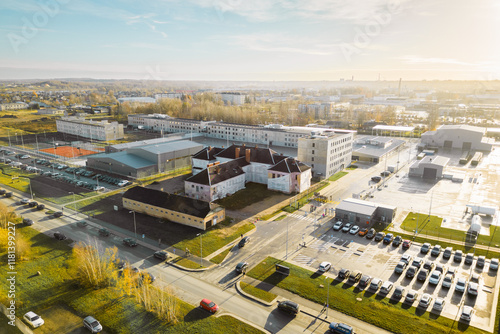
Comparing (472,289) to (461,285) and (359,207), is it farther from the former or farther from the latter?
(359,207)

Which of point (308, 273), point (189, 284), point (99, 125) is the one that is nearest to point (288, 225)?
point (308, 273)

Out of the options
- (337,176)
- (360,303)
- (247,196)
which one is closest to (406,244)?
(360,303)

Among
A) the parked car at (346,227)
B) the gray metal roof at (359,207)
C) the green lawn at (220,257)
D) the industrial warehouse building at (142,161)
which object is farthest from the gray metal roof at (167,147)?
the parked car at (346,227)

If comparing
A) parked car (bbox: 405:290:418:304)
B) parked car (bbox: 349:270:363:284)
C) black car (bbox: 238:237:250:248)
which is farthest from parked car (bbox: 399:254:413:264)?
black car (bbox: 238:237:250:248)

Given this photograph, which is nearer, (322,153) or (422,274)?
(422,274)

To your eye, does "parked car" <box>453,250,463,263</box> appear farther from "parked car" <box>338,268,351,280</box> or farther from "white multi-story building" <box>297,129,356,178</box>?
"white multi-story building" <box>297,129,356,178</box>

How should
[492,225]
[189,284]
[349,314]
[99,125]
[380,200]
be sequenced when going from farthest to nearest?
[99,125] → [380,200] → [492,225] → [189,284] → [349,314]

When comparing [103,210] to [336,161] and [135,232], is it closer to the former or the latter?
[135,232]

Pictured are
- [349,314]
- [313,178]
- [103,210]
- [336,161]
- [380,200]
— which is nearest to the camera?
[349,314]
